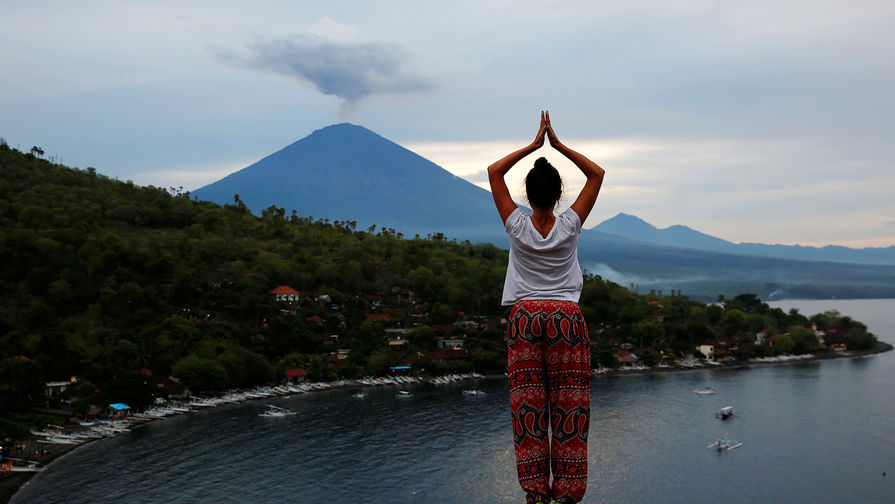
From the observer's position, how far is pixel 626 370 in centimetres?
4925

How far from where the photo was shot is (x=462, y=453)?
2761 centimetres

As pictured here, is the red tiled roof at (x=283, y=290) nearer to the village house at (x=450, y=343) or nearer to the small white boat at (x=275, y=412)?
the village house at (x=450, y=343)

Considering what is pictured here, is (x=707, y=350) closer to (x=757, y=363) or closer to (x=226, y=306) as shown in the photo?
(x=757, y=363)

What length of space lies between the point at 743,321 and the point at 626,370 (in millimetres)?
18401

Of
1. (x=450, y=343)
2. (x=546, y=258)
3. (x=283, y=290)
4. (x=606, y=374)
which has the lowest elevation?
(x=606, y=374)

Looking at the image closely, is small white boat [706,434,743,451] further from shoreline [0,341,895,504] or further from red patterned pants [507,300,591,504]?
red patterned pants [507,300,591,504]

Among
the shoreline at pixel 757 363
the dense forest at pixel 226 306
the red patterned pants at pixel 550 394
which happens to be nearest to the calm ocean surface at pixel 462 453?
the dense forest at pixel 226 306

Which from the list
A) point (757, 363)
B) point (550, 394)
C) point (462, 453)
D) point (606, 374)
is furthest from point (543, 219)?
point (757, 363)

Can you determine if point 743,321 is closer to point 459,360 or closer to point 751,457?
point 459,360

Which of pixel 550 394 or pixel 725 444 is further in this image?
pixel 725 444

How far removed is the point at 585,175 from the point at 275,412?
3471 centimetres

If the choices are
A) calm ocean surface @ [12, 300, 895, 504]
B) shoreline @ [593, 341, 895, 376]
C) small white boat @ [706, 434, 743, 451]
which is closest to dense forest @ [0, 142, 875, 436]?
shoreline @ [593, 341, 895, 376]

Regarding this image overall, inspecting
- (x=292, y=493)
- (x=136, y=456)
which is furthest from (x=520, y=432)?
(x=136, y=456)

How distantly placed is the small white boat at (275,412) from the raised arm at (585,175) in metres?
34.1
